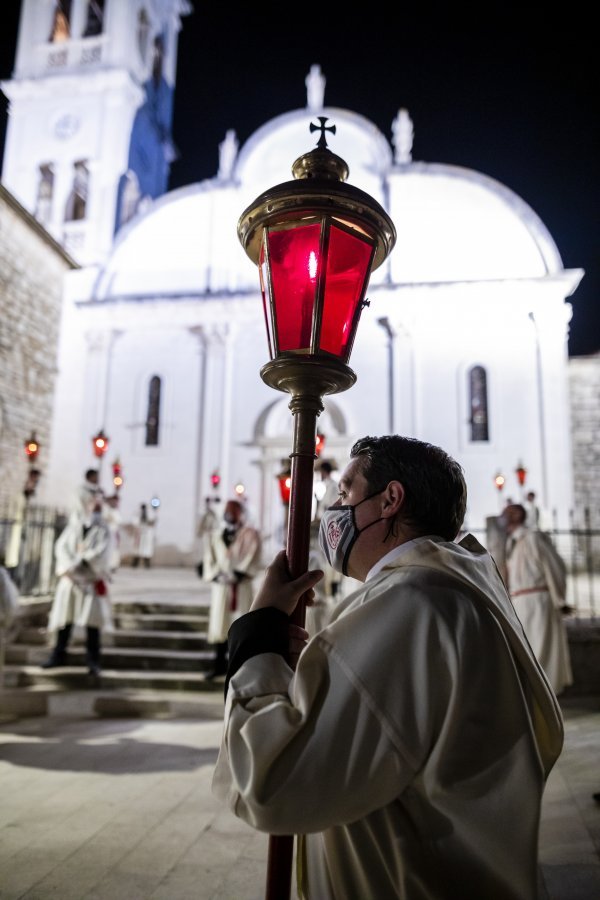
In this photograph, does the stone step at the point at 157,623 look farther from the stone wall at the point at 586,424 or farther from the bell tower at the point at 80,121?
the bell tower at the point at 80,121

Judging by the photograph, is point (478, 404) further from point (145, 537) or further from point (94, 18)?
point (94, 18)

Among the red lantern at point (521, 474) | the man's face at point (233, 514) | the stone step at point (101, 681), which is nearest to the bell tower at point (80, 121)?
the red lantern at point (521, 474)

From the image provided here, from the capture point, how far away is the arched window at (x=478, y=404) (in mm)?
17828

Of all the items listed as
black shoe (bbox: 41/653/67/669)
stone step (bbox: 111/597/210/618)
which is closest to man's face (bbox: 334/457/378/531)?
black shoe (bbox: 41/653/67/669)

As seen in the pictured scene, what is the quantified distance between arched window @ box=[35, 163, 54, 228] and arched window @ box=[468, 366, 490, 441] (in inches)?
628

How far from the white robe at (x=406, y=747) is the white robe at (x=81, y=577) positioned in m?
6.24

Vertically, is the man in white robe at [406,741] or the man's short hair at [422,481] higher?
the man's short hair at [422,481]

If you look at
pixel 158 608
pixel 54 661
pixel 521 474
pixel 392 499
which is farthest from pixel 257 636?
pixel 521 474

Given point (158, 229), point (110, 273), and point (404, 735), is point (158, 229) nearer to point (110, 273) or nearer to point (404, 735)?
point (110, 273)

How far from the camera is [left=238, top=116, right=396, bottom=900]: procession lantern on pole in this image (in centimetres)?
186

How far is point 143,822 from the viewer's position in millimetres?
3453

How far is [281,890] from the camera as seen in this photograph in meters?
1.55

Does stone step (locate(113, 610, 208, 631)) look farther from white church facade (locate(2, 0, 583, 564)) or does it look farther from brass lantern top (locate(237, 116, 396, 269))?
white church facade (locate(2, 0, 583, 564))

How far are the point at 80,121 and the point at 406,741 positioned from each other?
26338 millimetres
